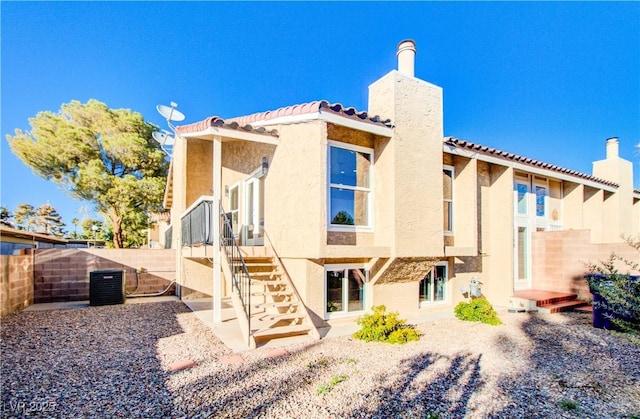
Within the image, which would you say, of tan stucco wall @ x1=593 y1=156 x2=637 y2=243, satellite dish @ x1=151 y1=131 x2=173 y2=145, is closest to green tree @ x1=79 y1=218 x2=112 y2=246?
satellite dish @ x1=151 y1=131 x2=173 y2=145

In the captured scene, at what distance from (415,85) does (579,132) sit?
18772 mm

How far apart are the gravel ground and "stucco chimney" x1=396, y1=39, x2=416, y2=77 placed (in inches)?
286

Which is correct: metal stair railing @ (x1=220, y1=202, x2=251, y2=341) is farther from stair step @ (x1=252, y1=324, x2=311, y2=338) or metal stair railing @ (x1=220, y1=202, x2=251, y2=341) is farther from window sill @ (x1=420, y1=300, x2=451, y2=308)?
window sill @ (x1=420, y1=300, x2=451, y2=308)

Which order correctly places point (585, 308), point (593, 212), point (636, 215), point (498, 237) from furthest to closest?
point (636, 215) < point (593, 212) < point (498, 237) < point (585, 308)

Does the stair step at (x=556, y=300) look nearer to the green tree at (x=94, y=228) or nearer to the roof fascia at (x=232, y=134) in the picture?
the roof fascia at (x=232, y=134)

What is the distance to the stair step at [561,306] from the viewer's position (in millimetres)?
10414

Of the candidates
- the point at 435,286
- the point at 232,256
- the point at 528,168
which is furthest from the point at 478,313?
the point at 232,256

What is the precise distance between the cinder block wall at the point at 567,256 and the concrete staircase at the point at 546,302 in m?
0.50

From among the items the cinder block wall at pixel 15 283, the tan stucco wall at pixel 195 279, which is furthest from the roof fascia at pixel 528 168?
the cinder block wall at pixel 15 283

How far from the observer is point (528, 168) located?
12148mm

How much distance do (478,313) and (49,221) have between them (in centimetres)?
5823

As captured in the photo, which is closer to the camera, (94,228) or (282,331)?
(282,331)

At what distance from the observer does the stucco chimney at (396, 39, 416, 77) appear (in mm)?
9180

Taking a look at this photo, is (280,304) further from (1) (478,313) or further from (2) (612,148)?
(2) (612,148)
